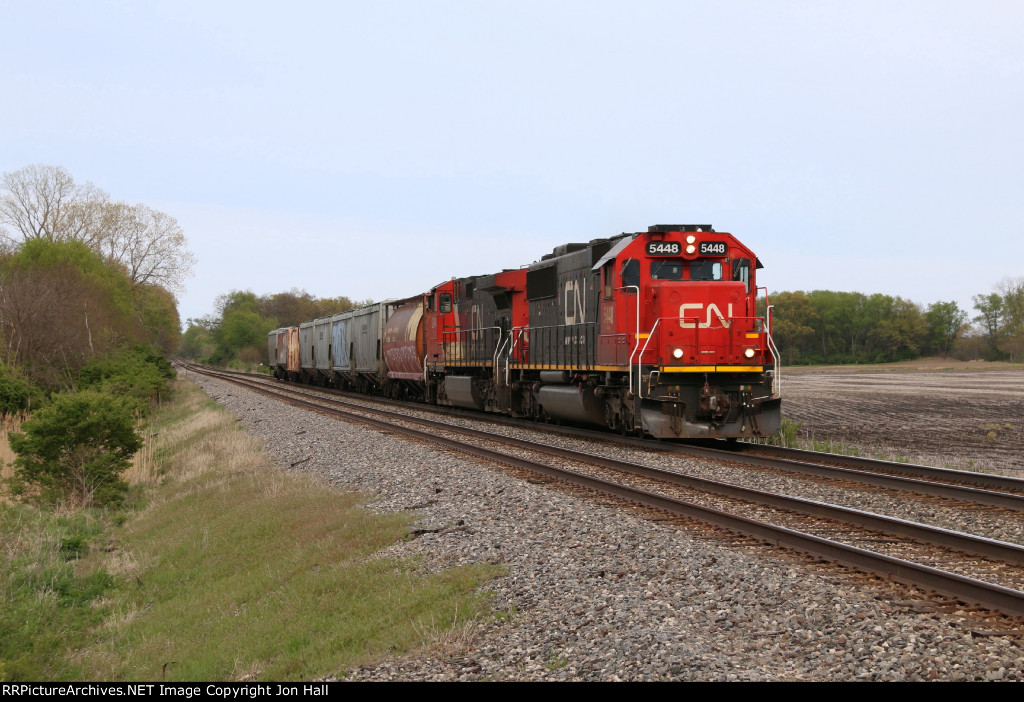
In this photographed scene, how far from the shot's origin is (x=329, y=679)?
17.3 ft

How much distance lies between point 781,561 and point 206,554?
7007 millimetres

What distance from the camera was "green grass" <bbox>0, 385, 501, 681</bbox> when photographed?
240 inches

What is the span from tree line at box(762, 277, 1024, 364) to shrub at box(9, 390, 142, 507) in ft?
317

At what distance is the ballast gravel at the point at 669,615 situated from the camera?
15.0 feet

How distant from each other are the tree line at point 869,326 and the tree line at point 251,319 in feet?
185

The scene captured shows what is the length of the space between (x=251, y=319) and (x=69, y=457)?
287ft

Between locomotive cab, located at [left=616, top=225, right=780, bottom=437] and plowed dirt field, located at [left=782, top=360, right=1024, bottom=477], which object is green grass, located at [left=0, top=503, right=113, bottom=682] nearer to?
locomotive cab, located at [left=616, top=225, right=780, bottom=437]

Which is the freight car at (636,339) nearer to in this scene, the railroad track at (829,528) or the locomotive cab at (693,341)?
the locomotive cab at (693,341)

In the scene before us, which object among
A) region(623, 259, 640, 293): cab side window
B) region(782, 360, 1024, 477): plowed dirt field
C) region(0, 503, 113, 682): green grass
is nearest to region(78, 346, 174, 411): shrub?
region(0, 503, 113, 682): green grass

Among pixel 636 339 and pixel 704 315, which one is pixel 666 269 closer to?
pixel 704 315

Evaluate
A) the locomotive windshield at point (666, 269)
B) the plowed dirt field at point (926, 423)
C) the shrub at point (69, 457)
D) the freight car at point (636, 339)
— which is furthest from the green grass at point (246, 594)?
the plowed dirt field at point (926, 423)
